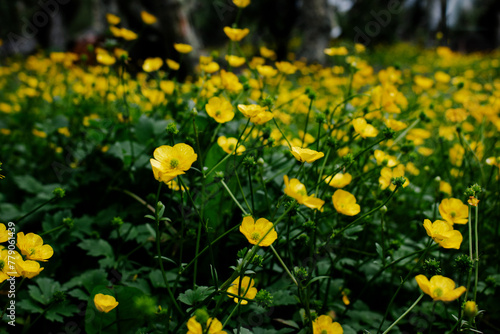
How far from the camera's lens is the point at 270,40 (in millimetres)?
11062

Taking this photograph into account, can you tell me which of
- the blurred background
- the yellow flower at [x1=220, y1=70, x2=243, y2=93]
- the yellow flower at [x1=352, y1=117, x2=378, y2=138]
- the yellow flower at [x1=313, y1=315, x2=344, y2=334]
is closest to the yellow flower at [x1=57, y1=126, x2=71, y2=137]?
the blurred background

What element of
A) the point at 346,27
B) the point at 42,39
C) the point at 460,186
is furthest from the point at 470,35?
the point at 460,186

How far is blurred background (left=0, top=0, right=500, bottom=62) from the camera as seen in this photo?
19.1 ft

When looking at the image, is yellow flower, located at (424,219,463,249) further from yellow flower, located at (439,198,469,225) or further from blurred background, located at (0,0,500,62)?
blurred background, located at (0,0,500,62)

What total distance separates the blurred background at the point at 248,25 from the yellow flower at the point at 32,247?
126 centimetres

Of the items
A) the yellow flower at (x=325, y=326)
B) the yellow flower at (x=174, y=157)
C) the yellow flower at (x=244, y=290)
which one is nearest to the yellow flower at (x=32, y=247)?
the yellow flower at (x=174, y=157)

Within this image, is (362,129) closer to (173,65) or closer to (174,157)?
(174,157)

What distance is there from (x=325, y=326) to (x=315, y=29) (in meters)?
6.74

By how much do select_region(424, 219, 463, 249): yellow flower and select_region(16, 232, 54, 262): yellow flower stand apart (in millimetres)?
955

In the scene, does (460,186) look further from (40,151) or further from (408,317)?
(40,151)

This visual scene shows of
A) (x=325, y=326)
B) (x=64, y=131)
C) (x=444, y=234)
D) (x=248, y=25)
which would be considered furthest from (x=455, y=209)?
(x=248, y=25)

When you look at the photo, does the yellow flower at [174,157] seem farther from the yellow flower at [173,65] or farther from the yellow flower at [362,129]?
the yellow flower at [173,65]

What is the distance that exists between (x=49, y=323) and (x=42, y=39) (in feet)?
39.2

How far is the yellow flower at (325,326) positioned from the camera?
2.92ft
